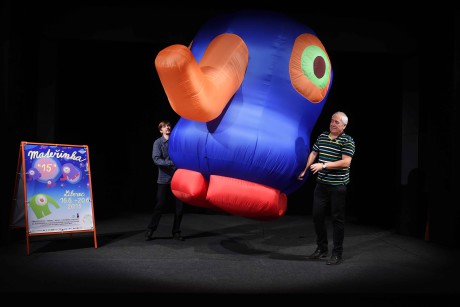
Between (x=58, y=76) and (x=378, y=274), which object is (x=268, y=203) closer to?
(x=378, y=274)

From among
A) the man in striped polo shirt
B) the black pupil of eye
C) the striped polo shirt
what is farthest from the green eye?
the striped polo shirt

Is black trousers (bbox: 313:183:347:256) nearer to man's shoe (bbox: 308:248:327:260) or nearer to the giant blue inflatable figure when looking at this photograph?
man's shoe (bbox: 308:248:327:260)

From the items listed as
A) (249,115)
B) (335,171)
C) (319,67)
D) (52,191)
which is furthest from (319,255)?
(52,191)

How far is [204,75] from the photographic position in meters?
3.20

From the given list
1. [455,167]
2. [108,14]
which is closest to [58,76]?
[108,14]

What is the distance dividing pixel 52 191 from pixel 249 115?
2.18 m

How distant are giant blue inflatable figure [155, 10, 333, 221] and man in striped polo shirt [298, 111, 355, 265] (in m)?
0.22

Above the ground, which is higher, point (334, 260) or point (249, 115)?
point (249, 115)

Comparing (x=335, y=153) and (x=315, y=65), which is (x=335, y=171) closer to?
(x=335, y=153)

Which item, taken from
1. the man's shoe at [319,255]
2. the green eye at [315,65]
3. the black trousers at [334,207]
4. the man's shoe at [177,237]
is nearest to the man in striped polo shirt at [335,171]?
the black trousers at [334,207]

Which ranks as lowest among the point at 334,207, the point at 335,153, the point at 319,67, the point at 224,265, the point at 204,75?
the point at 224,265

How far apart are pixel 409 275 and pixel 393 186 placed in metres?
2.77

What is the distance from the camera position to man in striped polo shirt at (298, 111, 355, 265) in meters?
3.77

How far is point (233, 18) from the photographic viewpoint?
3666 mm
